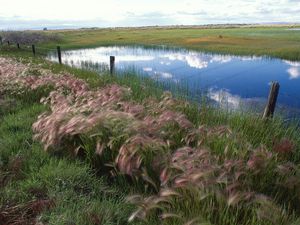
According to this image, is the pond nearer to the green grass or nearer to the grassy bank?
the grassy bank

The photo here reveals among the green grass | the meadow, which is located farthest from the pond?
the green grass

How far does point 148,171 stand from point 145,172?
61cm

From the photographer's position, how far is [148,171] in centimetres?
509

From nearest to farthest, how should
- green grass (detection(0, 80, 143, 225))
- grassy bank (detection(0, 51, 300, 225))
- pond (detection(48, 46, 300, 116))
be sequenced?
grassy bank (detection(0, 51, 300, 225)), green grass (detection(0, 80, 143, 225)), pond (detection(48, 46, 300, 116))

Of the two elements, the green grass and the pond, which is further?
the pond

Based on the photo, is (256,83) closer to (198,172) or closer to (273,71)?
(273,71)

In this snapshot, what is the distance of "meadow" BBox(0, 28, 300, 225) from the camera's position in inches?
147

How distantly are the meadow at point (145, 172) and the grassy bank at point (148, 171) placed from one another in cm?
2

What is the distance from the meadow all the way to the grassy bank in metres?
0.02

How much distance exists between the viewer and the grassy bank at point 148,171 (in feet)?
12.2

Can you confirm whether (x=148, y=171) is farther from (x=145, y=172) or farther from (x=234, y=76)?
(x=234, y=76)

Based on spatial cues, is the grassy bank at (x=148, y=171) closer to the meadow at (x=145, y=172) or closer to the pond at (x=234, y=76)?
the meadow at (x=145, y=172)

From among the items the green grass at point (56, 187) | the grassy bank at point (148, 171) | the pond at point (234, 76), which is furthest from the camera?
the pond at point (234, 76)

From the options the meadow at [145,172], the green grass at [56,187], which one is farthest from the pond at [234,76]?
the green grass at [56,187]
